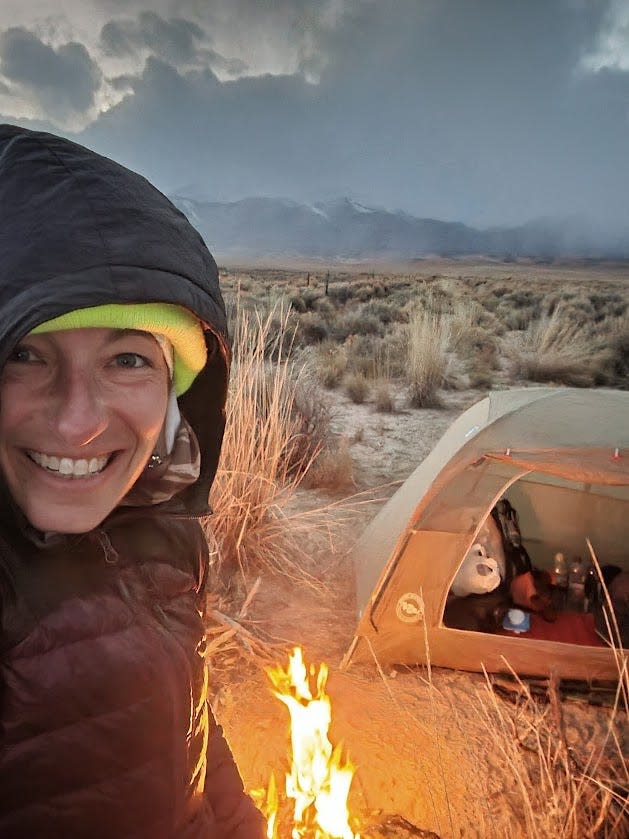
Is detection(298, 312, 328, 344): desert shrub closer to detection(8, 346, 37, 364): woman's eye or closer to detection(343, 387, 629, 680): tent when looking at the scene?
detection(343, 387, 629, 680): tent

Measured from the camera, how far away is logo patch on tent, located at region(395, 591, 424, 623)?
296 cm

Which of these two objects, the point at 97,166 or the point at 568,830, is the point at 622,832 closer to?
the point at 568,830

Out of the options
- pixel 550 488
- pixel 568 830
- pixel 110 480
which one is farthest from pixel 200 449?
pixel 550 488

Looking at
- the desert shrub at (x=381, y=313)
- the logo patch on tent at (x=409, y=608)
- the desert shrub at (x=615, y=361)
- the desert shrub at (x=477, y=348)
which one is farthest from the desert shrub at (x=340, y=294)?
the logo patch on tent at (x=409, y=608)

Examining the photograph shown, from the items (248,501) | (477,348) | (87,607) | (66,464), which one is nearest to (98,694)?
(87,607)

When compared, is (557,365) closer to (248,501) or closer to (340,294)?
(248,501)

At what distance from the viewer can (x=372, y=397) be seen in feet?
28.8

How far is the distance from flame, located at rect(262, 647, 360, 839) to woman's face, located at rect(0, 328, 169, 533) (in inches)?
56.4

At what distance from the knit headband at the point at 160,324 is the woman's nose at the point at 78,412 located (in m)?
0.08

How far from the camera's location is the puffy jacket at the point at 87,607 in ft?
2.68

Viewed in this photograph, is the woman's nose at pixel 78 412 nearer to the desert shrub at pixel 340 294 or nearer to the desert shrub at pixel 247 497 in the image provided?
the desert shrub at pixel 247 497

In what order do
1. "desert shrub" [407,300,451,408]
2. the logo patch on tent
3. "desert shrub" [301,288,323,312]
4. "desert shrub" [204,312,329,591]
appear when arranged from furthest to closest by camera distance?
"desert shrub" [301,288,323,312] < "desert shrub" [407,300,451,408] < "desert shrub" [204,312,329,591] < the logo patch on tent

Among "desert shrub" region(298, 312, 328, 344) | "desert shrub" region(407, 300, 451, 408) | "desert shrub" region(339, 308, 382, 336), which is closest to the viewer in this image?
"desert shrub" region(407, 300, 451, 408)

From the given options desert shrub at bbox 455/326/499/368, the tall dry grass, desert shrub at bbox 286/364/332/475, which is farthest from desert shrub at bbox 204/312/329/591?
desert shrub at bbox 455/326/499/368
